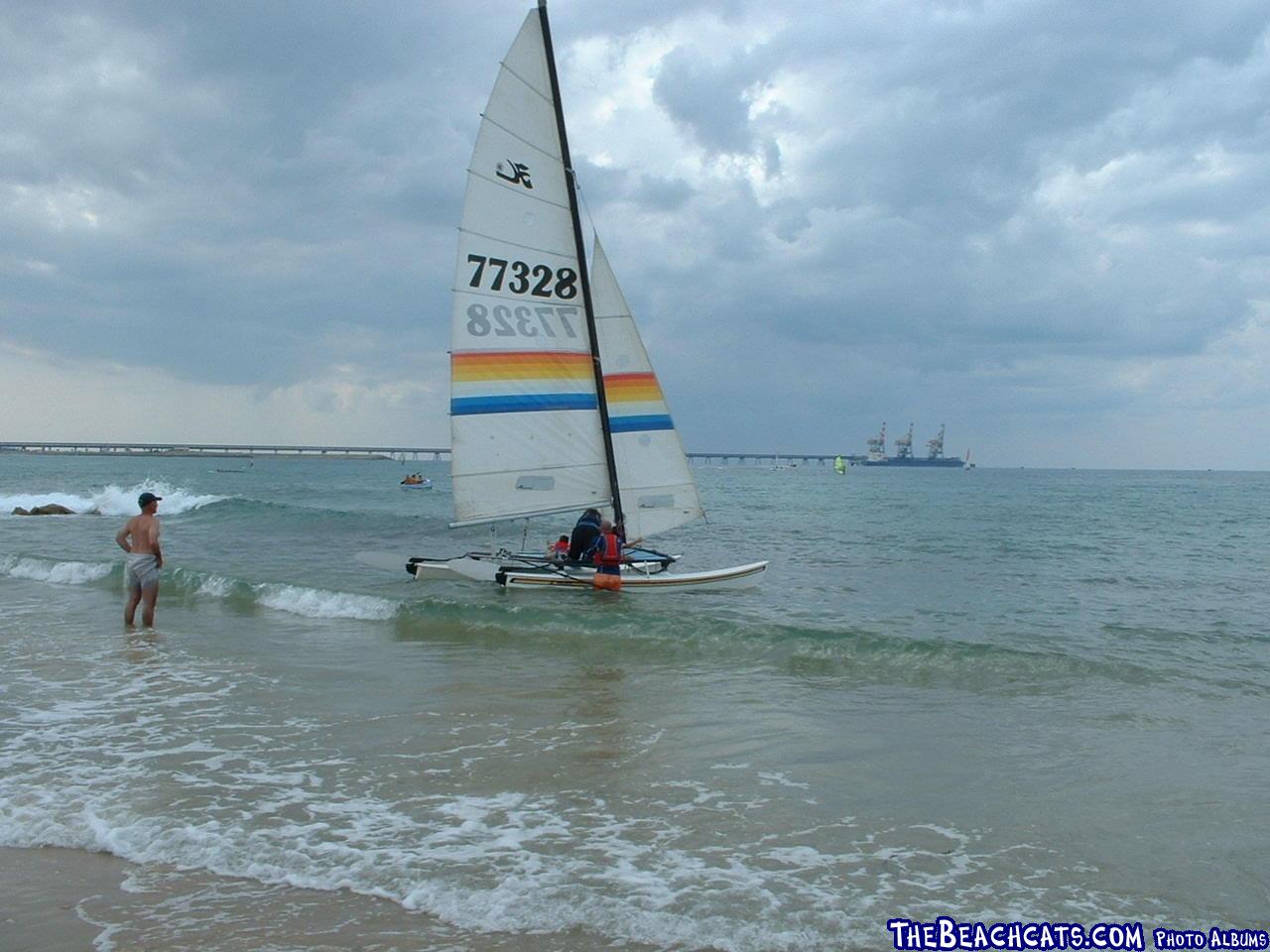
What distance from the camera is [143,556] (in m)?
13.1

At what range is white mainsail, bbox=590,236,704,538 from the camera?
1731 centimetres

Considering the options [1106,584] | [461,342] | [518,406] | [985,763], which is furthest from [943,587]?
[985,763]

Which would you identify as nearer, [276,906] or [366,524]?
[276,906]

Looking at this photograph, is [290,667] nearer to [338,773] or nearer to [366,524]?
[338,773]

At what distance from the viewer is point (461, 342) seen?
1653cm

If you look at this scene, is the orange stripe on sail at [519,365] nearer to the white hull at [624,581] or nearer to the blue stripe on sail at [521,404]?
the blue stripe on sail at [521,404]

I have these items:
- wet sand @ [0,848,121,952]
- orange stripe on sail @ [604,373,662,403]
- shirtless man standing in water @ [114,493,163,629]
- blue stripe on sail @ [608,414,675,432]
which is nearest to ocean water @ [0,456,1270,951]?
wet sand @ [0,848,121,952]

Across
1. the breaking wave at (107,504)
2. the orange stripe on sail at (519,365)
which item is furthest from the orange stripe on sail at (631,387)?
the breaking wave at (107,504)

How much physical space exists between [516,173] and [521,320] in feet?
8.40

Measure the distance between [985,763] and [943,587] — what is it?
13.4 m

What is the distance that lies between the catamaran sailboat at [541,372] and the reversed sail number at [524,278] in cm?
2

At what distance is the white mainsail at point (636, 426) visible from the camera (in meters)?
17.3

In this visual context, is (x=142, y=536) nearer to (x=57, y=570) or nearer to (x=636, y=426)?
(x=636, y=426)

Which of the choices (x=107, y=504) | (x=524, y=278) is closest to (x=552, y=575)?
(x=524, y=278)
